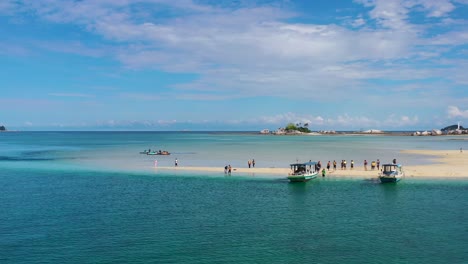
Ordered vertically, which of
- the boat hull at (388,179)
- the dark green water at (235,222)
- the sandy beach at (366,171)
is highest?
the sandy beach at (366,171)

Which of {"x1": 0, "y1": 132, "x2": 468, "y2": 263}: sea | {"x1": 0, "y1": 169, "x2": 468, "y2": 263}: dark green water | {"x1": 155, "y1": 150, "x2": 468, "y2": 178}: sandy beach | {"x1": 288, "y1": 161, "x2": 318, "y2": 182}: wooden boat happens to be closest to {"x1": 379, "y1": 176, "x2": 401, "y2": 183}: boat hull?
{"x1": 0, "y1": 132, "x2": 468, "y2": 263}: sea

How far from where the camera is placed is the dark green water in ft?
90.2

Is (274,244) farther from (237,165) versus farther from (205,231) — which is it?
(237,165)

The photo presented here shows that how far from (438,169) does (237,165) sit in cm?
3317

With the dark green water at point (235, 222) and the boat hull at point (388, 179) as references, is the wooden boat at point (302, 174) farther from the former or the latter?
the boat hull at point (388, 179)

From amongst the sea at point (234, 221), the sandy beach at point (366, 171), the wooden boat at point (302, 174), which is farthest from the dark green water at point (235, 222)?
the sandy beach at point (366, 171)

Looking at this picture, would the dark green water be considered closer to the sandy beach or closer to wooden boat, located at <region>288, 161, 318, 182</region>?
wooden boat, located at <region>288, 161, 318, 182</region>

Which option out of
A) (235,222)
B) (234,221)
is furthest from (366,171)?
(235,222)

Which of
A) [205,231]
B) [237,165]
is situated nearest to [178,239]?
[205,231]

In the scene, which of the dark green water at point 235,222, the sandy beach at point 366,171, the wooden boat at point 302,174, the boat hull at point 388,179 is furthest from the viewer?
the sandy beach at point 366,171

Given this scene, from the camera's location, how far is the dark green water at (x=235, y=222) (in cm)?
2748

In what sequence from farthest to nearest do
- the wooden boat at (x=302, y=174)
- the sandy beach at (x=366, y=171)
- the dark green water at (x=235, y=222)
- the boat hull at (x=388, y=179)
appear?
1. the sandy beach at (x=366, y=171)
2. the wooden boat at (x=302, y=174)
3. the boat hull at (x=388, y=179)
4. the dark green water at (x=235, y=222)

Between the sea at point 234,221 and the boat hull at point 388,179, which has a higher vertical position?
the boat hull at point 388,179

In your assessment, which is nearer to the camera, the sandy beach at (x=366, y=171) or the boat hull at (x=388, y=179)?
the boat hull at (x=388, y=179)
